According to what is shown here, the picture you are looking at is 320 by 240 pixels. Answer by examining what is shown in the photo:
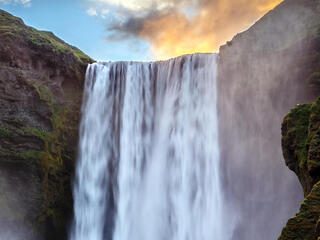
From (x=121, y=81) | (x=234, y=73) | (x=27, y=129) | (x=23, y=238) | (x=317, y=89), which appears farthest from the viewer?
(x=121, y=81)

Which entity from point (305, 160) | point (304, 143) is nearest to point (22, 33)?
point (304, 143)

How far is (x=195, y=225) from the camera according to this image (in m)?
11.4

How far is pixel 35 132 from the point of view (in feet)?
38.2

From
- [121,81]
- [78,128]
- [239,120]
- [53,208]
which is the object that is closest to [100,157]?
[78,128]

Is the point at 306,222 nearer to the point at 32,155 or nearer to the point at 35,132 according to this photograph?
the point at 32,155

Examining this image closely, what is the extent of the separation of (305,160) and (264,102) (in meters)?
6.76

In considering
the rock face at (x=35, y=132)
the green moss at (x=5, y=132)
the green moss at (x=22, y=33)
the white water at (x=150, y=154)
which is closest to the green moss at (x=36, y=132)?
the rock face at (x=35, y=132)

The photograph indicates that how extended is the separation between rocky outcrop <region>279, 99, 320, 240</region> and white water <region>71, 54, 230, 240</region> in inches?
→ 257

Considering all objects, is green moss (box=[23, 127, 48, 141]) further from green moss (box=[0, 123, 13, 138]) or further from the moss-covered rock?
the moss-covered rock

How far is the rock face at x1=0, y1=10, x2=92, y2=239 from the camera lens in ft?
35.4

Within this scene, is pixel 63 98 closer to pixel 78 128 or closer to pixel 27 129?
pixel 78 128

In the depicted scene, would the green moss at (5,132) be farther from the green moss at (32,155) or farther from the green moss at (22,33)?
the green moss at (22,33)

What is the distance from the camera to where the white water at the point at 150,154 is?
11.9 m

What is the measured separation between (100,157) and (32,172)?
3.02m
